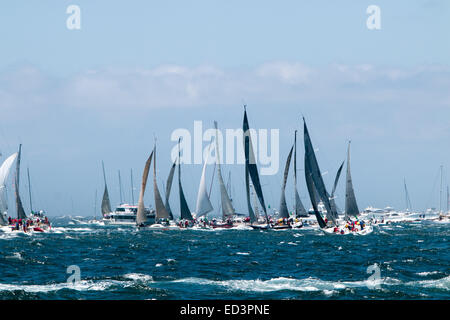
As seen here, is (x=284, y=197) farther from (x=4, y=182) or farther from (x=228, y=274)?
(x=228, y=274)

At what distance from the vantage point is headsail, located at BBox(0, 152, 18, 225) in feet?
342

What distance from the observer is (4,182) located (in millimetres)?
113062

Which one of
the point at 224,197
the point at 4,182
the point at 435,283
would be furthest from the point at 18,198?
the point at 435,283

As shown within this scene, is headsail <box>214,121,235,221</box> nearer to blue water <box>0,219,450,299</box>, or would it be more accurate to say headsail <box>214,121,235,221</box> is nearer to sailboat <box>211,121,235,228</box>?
sailboat <box>211,121,235,228</box>

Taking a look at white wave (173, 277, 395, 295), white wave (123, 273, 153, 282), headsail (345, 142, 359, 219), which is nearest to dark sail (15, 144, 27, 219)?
headsail (345, 142, 359, 219)

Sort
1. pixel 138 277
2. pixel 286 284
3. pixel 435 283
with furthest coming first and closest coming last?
pixel 138 277 < pixel 435 283 < pixel 286 284

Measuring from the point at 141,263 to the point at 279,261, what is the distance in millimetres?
9544

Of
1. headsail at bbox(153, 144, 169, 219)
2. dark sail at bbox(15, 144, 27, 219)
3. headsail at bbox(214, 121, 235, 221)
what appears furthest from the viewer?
headsail at bbox(153, 144, 169, 219)

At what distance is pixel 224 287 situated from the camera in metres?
33.2

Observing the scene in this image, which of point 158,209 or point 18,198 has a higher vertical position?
point 18,198

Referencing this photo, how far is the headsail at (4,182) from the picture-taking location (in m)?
104

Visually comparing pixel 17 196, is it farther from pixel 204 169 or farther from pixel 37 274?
pixel 37 274

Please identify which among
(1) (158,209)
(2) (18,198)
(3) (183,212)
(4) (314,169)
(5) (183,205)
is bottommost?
(3) (183,212)

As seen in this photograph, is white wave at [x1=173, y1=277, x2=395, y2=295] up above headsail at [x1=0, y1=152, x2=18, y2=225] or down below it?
below
